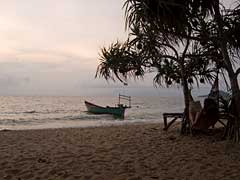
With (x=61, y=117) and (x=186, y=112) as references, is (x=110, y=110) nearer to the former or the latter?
(x=61, y=117)

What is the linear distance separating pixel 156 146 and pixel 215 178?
304 cm

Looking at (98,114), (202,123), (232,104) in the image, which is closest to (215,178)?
(232,104)

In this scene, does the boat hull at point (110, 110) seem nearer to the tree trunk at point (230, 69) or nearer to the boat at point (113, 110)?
the boat at point (113, 110)

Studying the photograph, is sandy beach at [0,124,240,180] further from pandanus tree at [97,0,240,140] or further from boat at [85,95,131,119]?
boat at [85,95,131,119]

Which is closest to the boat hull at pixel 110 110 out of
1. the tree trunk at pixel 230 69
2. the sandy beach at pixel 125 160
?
the sandy beach at pixel 125 160

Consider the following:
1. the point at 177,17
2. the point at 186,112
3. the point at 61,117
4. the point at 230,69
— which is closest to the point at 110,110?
the point at 61,117

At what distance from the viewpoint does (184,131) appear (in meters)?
9.22

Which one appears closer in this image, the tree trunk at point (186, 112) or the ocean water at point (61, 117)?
the tree trunk at point (186, 112)

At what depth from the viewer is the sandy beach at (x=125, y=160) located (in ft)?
16.8

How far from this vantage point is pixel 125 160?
616 cm

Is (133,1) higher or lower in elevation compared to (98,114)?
higher

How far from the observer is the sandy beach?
5.13m

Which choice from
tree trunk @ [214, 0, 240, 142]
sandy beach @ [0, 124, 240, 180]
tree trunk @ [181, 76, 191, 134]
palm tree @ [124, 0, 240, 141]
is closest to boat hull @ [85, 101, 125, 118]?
tree trunk @ [181, 76, 191, 134]

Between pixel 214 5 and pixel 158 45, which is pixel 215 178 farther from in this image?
pixel 158 45
